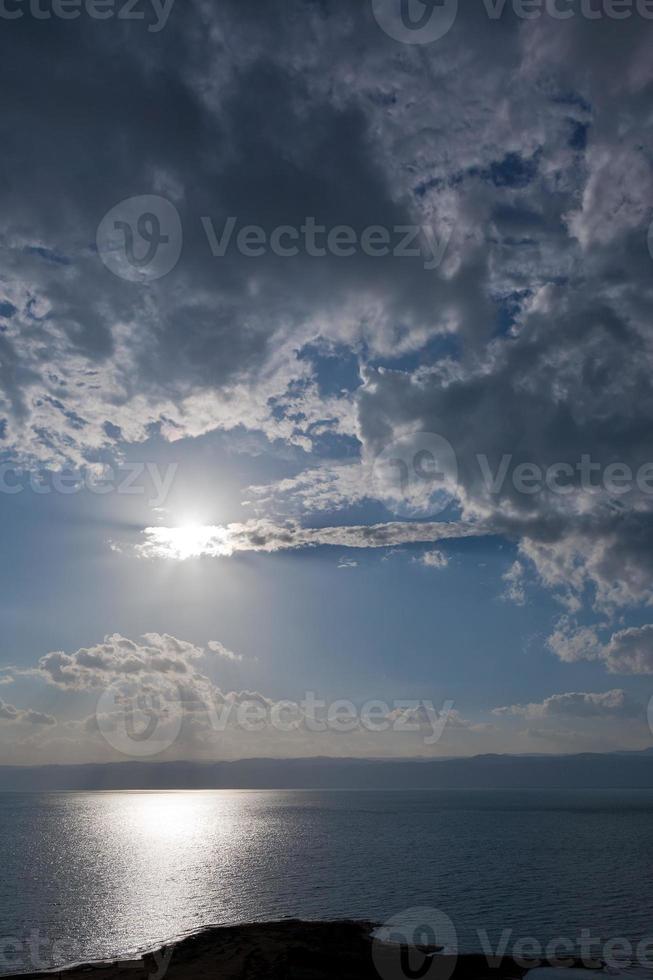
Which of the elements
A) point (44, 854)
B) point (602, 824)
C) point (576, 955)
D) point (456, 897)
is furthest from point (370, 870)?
point (602, 824)

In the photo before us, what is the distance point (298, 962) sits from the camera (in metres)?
Result: 45.6

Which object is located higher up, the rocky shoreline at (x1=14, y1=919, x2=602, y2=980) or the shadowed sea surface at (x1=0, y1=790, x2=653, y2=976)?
the rocky shoreline at (x1=14, y1=919, x2=602, y2=980)

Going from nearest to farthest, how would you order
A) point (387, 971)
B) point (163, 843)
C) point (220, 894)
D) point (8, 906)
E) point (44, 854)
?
point (387, 971)
point (8, 906)
point (220, 894)
point (44, 854)
point (163, 843)

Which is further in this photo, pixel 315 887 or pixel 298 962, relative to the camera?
pixel 315 887

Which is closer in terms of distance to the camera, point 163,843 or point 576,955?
point 576,955

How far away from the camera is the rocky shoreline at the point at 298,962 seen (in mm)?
43562

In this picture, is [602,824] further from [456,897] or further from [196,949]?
[196,949]

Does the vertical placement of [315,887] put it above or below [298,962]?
below

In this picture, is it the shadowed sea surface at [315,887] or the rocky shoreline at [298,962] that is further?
the shadowed sea surface at [315,887]

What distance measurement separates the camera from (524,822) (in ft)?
655

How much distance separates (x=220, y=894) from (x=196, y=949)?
29678 mm

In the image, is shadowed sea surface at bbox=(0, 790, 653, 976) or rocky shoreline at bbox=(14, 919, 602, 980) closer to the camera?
rocky shoreline at bbox=(14, 919, 602, 980)

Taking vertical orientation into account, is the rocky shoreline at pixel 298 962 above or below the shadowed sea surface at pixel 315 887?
above

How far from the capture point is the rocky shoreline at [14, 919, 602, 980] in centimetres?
4356
